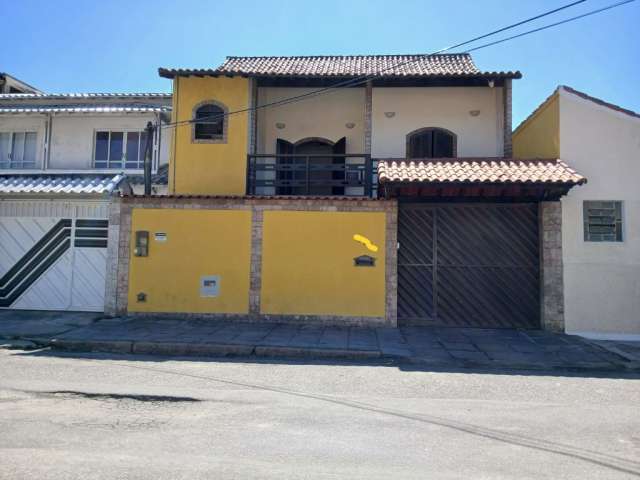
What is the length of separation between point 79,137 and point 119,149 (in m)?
1.26

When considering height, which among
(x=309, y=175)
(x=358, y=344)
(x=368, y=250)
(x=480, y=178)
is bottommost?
(x=358, y=344)

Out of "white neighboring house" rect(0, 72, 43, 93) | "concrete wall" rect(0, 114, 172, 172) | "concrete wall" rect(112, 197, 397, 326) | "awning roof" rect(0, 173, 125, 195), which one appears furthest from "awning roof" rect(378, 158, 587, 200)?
"white neighboring house" rect(0, 72, 43, 93)

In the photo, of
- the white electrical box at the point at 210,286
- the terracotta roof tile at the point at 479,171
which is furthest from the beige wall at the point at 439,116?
the white electrical box at the point at 210,286

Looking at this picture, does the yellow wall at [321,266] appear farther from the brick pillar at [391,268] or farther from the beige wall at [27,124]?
the beige wall at [27,124]

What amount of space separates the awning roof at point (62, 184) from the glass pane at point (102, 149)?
3.48 ft

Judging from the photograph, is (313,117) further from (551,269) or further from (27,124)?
(27,124)

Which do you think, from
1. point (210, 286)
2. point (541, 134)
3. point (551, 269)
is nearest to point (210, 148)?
point (210, 286)

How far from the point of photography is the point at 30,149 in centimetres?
1351

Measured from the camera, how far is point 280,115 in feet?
43.1

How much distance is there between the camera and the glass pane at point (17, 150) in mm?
13453

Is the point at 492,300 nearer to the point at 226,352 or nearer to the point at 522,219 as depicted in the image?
the point at 522,219

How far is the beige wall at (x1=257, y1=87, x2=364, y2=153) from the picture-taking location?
1298 centimetres

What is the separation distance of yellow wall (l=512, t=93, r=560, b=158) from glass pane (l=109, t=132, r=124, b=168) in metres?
11.4

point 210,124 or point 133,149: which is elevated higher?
point 210,124
